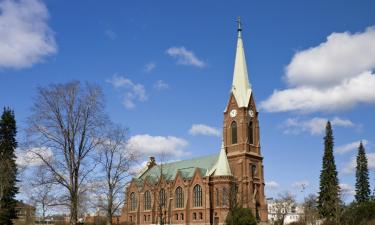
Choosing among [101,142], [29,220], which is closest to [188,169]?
[29,220]

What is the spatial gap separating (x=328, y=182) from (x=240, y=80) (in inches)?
1093

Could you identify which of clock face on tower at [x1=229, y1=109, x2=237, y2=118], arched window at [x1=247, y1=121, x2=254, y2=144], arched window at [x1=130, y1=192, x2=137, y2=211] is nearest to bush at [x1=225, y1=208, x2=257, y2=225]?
arched window at [x1=247, y1=121, x2=254, y2=144]

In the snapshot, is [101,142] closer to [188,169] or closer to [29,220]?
[29,220]

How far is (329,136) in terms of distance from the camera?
9181cm

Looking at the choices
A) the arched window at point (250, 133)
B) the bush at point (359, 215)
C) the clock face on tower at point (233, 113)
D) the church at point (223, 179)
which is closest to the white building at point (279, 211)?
the church at point (223, 179)

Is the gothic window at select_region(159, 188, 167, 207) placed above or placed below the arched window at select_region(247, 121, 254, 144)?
below

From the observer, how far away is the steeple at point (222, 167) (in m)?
86.3

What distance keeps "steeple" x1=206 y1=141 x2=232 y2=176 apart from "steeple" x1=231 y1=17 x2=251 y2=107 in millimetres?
11806

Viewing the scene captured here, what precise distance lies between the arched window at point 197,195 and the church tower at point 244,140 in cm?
772

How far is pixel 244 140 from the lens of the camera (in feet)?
298

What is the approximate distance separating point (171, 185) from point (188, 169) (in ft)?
17.6

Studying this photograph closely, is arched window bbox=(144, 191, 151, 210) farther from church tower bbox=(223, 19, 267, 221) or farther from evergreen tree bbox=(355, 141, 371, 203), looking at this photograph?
evergreen tree bbox=(355, 141, 371, 203)

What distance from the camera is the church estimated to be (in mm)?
85750

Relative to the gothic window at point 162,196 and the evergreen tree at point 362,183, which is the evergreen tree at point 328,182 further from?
the gothic window at point 162,196
